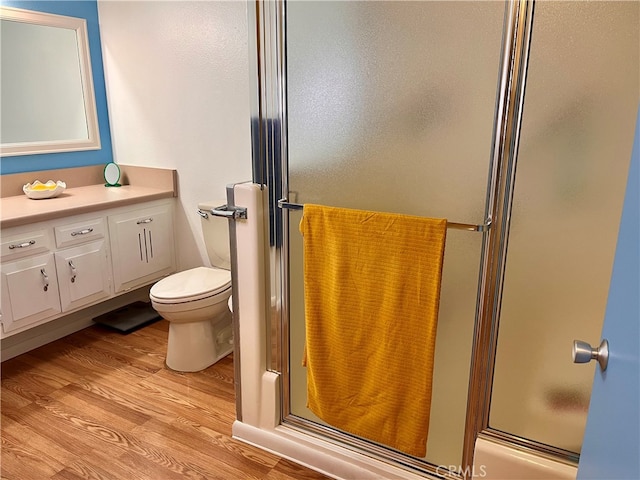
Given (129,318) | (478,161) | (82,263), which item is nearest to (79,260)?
(82,263)

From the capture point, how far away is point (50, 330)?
2.84 meters

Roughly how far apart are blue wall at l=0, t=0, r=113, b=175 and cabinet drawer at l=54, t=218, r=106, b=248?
600 millimetres

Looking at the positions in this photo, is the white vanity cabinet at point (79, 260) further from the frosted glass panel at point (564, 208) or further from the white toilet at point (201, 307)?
the frosted glass panel at point (564, 208)

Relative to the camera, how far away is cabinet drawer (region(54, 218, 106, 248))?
8.32ft

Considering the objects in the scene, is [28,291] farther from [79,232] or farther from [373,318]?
[373,318]

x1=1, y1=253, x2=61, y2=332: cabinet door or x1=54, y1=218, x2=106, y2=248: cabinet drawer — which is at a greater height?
x1=54, y1=218, x2=106, y2=248: cabinet drawer

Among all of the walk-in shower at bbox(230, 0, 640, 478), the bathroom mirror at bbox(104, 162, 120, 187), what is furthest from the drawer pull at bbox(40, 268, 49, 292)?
the walk-in shower at bbox(230, 0, 640, 478)

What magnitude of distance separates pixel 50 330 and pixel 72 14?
1.89 meters

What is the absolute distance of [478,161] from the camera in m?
1.36

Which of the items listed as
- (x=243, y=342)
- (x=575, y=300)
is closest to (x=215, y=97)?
(x=243, y=342)

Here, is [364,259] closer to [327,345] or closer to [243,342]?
[327,345]

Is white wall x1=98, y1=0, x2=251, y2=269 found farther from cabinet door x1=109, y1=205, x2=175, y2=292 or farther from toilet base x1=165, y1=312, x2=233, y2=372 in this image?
toilet base x1=165, y1=312, x2=233, y2=372

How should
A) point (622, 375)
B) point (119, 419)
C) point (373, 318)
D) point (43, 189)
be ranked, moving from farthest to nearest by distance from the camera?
1. point (43, 189)
2. point (119, 419)
3. point (373, 318)
4. point (622, 375)

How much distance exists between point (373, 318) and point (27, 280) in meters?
1.83
